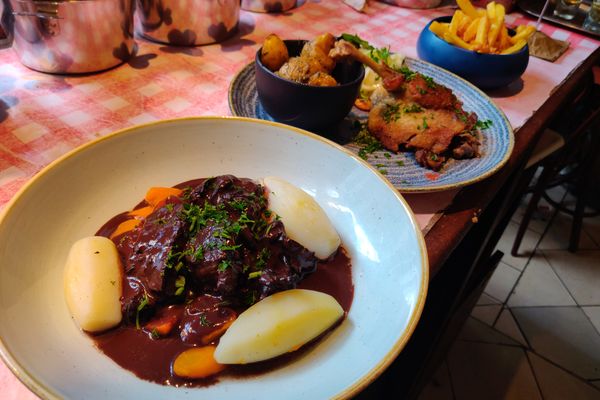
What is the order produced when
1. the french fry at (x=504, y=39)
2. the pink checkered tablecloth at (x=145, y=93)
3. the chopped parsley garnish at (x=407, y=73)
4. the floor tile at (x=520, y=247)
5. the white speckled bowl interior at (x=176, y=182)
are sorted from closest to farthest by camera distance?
the white speckled bowl interior at (x=176, y=182) < the pink checkered tablecloth at (x=145, y=93) < the chopped parsley garnish at (x=407, y=73) < the french fry at (x=504, y=39) < the floor tile at (x=520, y=247)

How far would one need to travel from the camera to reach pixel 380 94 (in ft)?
4.35

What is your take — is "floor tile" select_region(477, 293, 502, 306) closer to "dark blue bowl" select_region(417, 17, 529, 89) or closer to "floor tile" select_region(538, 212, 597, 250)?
"floor tile" select_region(538, 212, 597, 250)

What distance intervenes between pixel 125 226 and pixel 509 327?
222cm

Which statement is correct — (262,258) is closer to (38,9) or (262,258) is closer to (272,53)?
(272,53)

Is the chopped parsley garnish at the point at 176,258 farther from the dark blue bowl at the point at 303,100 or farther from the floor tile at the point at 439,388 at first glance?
the floor tile at the point at 439,388

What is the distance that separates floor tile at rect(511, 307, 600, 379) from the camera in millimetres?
2232

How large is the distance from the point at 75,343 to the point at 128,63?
44.6 inches

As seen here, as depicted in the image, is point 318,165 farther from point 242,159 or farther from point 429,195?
point 429,195

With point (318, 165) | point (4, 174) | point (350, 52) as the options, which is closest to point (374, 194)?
point (318, 165)

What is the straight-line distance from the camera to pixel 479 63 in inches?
62.1

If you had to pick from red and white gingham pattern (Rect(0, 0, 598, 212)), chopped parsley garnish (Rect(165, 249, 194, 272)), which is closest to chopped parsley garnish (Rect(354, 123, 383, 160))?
red and white gingham pattern (Rect(0, 0, 598, 212))

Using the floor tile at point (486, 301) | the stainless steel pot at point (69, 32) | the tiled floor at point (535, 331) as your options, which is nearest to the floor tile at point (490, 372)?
the tiled floor at point (535, 331)

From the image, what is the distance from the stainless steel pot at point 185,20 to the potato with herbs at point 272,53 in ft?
1.61

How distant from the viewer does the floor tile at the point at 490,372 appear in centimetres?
209
